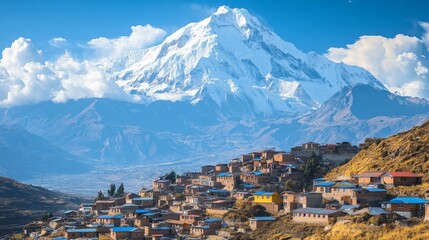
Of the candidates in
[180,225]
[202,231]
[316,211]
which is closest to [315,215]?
[316,211]

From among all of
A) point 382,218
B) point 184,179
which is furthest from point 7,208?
point 382,218

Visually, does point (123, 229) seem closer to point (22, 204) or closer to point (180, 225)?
point (180, 225)

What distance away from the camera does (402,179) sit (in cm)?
7044

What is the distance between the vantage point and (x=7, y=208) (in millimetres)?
158000

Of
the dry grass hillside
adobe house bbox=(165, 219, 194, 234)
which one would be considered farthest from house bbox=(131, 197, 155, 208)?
the dry grass hillside

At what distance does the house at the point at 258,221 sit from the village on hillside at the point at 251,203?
99 millimetres

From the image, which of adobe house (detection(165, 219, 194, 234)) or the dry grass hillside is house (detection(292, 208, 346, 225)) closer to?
the dry grass hillside

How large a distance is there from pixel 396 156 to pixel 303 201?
12.9m

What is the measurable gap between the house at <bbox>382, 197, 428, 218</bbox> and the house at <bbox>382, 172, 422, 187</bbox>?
8.07 meters

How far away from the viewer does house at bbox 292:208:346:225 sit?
2562 inches

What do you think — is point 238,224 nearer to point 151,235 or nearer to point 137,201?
point 151,235

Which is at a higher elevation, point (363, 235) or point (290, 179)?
point (290, 179)

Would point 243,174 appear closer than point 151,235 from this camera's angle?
No

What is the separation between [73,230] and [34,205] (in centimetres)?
9468
